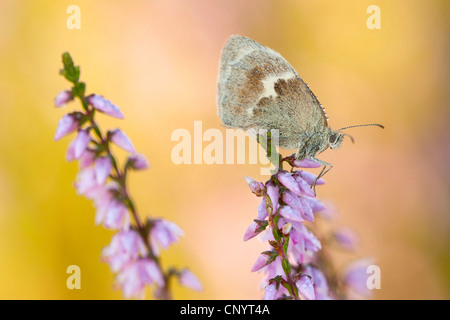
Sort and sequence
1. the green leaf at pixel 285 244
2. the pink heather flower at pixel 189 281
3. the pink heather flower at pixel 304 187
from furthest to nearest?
the pink heather flower at pixel 189 281
the pink heather flower at pixel 304 187
the green leaf at pixel 285 244

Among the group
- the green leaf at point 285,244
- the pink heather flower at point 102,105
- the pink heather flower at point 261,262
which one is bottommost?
the pink heather flower at point 261,262

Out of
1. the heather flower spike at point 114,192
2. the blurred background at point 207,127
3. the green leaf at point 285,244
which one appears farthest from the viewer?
the blurred background at point 207,127

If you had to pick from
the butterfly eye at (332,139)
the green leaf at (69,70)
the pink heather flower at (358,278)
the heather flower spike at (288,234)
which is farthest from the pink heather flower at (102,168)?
the pink heather flower at (358,278)

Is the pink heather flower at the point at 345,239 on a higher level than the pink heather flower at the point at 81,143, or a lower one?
lower

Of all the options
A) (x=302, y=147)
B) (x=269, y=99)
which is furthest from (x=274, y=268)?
(x=269, y=99)

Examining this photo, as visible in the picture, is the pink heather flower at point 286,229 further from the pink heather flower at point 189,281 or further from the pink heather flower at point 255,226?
the pink heather flower at point 189,281

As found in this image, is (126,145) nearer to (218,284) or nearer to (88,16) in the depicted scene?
(218,284)

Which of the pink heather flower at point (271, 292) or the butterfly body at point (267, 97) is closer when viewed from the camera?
the pink heather flower at point (271, 292)

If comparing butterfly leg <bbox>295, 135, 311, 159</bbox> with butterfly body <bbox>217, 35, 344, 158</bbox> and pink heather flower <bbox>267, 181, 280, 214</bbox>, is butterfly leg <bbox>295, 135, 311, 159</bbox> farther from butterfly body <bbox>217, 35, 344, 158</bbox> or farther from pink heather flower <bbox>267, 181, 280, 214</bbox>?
pink heather flower <bbox>267, 181, 280, 214</bbox>
